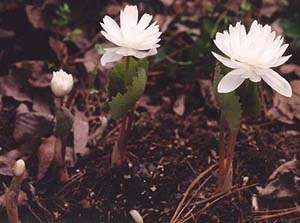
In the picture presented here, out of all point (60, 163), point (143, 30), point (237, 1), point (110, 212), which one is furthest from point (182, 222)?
point (237, 1)

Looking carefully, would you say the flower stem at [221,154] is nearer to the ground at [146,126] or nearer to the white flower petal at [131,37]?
the ground at [146,126]

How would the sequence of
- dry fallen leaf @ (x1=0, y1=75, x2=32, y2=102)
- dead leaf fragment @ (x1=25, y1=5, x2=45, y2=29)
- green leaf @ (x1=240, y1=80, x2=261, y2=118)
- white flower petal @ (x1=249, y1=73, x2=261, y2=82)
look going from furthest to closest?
dead leaf fragment @ (x1=25, y1=5, x2=45, y2=29), dry fallen leaf @ (x1=0, y1=75, x2=32, y2=102), green leaf @ (x1=240, y1=80, x2=261, y2=118), white flower petal @ (x1=249, y1=73, x2=261, y2=82)

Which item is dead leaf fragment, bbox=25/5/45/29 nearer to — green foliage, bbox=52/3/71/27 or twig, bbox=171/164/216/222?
green foliage, bbox=52/3/71/27

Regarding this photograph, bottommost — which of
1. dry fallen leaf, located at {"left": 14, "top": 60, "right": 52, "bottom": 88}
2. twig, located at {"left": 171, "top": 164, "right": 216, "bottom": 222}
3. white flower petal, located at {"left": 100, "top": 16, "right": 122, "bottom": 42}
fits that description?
twig, located at {"left": 171, "top": 164, "right": 216, "bottom": 222}

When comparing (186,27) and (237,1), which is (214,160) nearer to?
(186,27)

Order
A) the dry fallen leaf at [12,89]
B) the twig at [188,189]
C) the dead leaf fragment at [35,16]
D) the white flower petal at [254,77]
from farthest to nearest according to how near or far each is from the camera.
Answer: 1. the dead leaf fragment at [35,16]
2. the dry fallen leaf at [12,89]
3. the twig at [188,189]
4. the white flower petal at [254,77]

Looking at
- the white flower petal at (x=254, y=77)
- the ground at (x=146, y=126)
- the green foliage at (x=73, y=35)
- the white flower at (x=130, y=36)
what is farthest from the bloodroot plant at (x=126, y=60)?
the green foliage at (x=73, y=35)

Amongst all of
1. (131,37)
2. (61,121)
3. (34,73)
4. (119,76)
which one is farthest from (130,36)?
(34,73)

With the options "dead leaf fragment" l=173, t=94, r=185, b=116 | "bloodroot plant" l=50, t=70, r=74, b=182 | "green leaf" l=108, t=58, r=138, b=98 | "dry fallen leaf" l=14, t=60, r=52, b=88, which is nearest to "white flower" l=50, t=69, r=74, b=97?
"bloodroot plant" l=50, t=70, r=74, b=182
